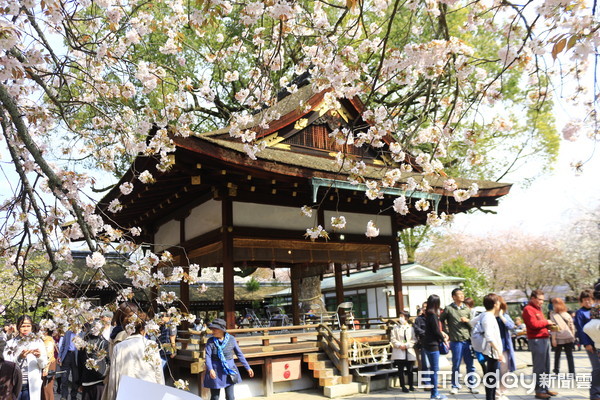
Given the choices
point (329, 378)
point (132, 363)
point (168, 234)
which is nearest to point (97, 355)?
point (132, 363)

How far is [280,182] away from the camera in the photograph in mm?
9758

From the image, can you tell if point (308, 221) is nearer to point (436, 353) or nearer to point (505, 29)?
point (436, 353)

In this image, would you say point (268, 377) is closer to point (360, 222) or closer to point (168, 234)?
point (360, 222)

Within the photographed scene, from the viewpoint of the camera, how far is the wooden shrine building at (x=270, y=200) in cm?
898

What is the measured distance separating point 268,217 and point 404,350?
12.4ft

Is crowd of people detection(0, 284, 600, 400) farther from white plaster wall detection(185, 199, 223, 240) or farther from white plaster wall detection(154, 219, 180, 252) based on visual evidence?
white plaster wall detection(154, 219, 180, 252)

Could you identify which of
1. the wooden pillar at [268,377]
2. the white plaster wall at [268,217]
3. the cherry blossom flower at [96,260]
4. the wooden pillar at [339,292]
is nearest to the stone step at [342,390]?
the wooden pillar at [268,377]

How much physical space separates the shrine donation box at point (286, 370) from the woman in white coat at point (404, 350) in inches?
73.8

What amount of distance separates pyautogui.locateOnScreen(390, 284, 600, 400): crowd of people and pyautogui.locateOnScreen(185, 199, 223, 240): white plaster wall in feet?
13.6

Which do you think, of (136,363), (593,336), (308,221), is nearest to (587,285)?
(308,221)

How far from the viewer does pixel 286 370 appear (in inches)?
369

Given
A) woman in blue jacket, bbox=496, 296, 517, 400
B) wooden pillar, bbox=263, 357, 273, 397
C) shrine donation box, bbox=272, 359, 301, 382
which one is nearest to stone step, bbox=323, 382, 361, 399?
shrine donation box, bbox=272, 359, 301, 382

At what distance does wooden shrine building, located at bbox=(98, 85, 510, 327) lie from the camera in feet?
29.5

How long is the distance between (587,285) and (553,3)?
30.6m
